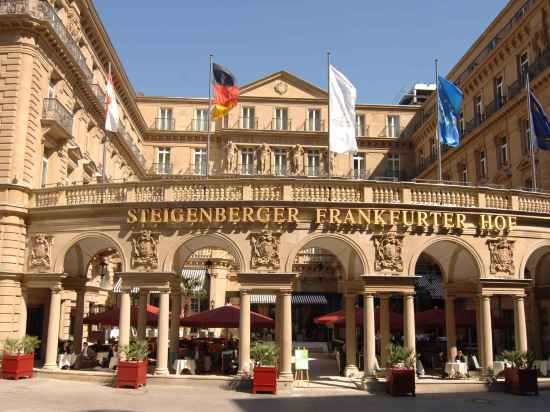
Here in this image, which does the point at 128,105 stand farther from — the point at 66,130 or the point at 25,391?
the point at 25,391

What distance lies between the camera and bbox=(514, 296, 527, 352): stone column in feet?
75.6

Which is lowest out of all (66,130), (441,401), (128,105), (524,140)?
(441,401)

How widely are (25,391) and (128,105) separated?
31051 mm

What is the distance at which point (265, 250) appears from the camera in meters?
22.5

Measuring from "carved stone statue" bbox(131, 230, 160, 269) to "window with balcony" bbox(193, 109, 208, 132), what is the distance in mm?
34856

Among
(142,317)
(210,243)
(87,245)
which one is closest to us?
(210,243)

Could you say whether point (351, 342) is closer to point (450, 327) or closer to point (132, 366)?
point (450, 327)

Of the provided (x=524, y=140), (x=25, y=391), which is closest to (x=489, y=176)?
(x=524, y=140)

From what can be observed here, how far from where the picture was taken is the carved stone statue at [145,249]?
22.9 m

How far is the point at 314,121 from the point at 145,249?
36.3m

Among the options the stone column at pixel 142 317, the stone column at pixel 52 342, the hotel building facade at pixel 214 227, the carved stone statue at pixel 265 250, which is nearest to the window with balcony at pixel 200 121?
the hotel building facade at pixel 214 227

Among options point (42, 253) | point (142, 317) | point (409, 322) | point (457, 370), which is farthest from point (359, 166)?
point (42, 253)

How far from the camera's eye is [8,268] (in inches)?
934

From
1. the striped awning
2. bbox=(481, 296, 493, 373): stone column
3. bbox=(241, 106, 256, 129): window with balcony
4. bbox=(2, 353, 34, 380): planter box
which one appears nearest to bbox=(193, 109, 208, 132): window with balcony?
bbox=(241, 106, 256, 129): window with balcony
